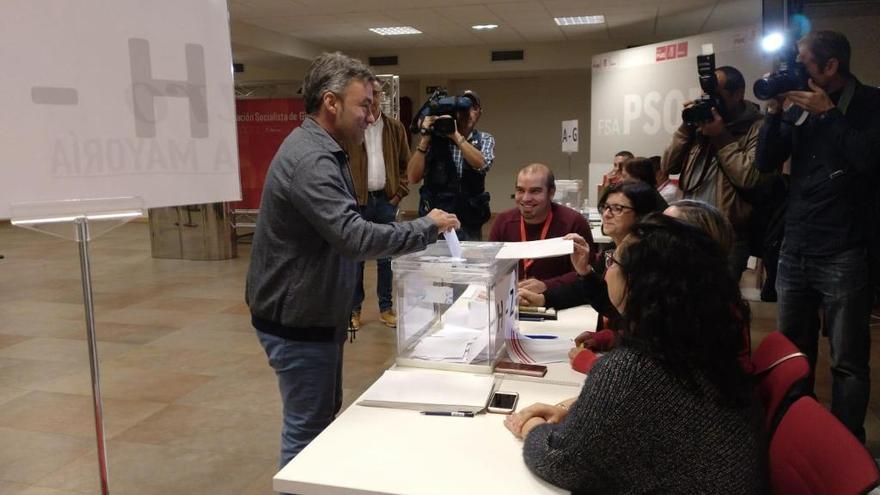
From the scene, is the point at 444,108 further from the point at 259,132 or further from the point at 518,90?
the point at 518,90

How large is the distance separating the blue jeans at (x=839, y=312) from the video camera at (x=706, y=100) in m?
0.70

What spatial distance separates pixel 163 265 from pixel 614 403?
7.29m

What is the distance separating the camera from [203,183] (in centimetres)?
158

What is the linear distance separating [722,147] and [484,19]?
6022 mm

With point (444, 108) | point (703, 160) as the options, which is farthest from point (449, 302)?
point (444, 108)

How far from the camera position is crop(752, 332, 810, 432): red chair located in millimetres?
1435

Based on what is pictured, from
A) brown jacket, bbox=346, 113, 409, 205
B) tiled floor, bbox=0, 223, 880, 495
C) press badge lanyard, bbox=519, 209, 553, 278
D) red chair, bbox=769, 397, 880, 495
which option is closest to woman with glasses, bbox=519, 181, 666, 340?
press badge lanyard, bbox=519, 209, 553, 278

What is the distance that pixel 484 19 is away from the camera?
333 inches

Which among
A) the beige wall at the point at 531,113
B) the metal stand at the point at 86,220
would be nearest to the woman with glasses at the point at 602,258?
the metal stand at the point at 86,220

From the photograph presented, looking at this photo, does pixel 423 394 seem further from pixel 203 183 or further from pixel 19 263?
pixel 19 263

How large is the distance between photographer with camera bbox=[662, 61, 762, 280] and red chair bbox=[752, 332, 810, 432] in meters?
1.32

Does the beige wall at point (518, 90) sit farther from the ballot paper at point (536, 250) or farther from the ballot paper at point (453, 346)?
the ballot paper at point (453, 346)

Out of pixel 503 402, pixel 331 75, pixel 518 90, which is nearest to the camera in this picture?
pixel 503 402

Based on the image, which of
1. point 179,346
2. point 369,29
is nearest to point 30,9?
point 179,346
